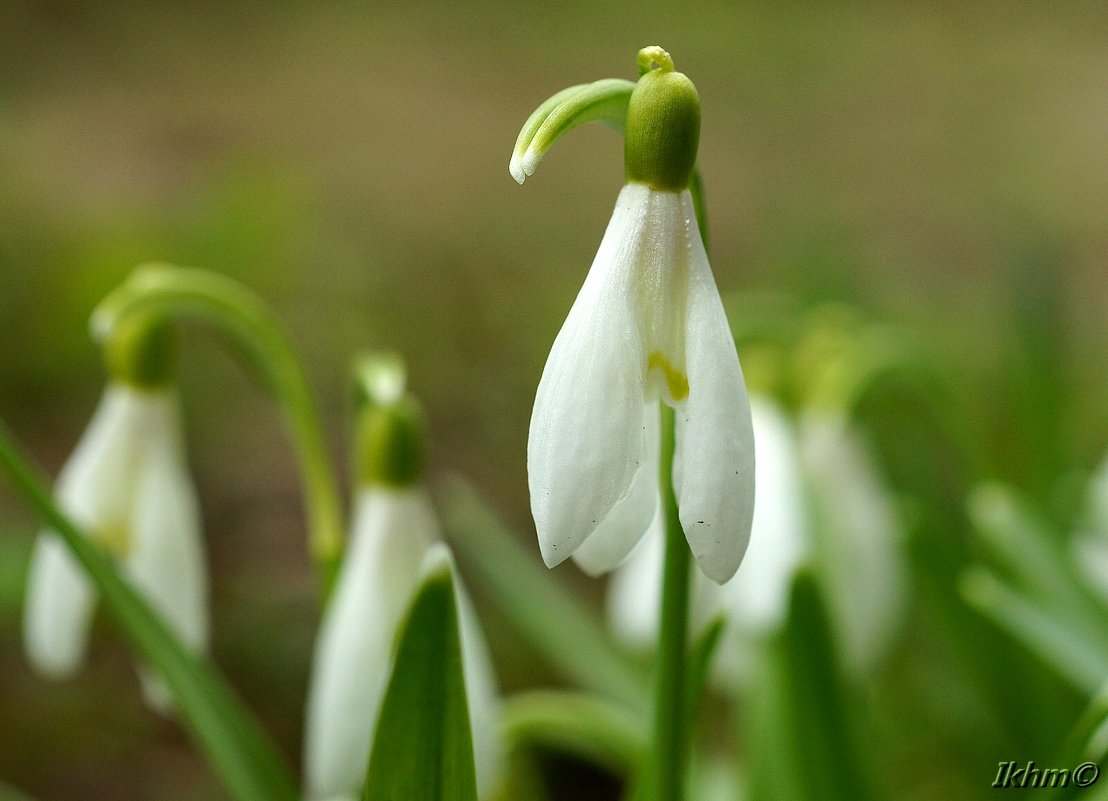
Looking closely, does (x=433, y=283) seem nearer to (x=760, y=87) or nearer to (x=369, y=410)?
(x=369, y=410)

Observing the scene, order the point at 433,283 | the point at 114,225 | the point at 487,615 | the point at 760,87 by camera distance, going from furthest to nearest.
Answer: the point at 760,87 → the point at 433,283 → the point at 114,225 → the point at 487,615

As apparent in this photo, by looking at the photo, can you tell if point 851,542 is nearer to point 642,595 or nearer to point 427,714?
point 642,595

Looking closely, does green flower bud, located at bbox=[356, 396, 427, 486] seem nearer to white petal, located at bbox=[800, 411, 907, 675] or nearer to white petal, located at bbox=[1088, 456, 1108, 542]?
white petal, located at bbox=[800, 411, 907, 675]

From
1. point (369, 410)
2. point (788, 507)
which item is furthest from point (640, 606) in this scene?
point (369, 410)

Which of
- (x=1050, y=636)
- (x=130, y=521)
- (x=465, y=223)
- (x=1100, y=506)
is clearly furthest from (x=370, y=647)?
(x=465, y=223)

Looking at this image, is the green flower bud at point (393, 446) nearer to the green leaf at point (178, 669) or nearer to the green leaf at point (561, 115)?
the green leaf at point (178, 669)

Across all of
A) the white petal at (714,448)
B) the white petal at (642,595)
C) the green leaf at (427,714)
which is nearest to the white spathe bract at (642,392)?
the white petal at (714,448)

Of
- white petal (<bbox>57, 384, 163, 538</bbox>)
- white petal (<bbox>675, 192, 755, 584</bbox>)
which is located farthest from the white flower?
white petal (<bbox>675, 192, 755, 584</bbox>)
